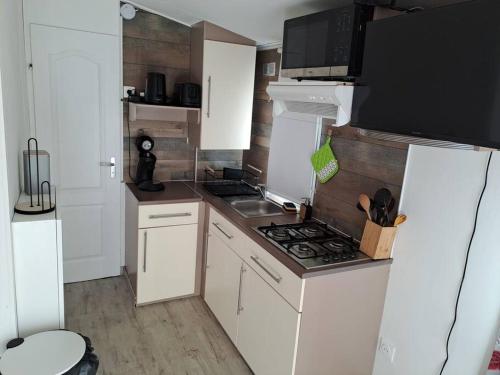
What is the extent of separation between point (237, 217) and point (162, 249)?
737 millimetres

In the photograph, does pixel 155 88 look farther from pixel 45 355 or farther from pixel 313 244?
pixel 45 355

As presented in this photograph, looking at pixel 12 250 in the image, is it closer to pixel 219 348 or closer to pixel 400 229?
pixel 219 348

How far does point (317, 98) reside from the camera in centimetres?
181

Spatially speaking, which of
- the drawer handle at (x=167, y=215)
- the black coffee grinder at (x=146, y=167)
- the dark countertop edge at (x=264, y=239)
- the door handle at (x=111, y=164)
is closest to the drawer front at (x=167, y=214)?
the drawer handle at (x=167, y=215)

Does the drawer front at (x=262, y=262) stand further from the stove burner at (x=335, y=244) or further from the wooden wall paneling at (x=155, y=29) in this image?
the wooden wall paneling at (x=155, y=29)

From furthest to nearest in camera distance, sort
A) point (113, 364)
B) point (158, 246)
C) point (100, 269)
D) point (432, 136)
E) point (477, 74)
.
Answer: point (100, 269) → point (158, 246) → point (113, 364) → point (432, 136) → point (477, 74)

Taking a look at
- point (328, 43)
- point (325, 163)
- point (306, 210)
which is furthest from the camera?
point (306, 210)

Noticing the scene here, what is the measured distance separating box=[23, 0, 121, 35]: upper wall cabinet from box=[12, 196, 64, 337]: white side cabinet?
1.62 meters

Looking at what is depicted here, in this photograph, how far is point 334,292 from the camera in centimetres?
185

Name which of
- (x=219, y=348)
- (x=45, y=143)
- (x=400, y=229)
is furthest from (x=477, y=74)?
(x=45, y=143)

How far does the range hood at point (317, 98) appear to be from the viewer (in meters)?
1.70

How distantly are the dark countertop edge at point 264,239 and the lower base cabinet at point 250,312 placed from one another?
0.21 metres

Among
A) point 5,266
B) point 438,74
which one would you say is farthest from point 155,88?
point 438,74

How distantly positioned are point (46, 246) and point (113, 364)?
0.93m
